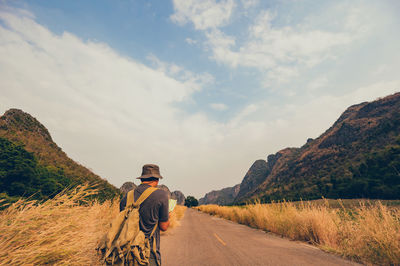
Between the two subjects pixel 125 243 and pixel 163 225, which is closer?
pixel 125 243

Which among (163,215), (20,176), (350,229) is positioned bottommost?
(350,229)

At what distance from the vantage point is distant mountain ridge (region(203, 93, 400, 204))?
39.4 m

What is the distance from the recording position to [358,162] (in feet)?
155

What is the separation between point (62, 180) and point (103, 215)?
31.9 meters

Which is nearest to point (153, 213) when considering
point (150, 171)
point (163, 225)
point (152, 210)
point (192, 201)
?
point (152, 210)

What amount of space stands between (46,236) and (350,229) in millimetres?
7903

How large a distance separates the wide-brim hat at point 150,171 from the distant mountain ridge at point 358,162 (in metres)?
32.2

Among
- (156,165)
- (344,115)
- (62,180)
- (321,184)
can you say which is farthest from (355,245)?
(344,115)

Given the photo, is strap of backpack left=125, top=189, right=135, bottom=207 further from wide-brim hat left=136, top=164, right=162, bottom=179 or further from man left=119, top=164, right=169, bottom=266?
wide-brim hat left=136, top=164, right=162, bottom=179

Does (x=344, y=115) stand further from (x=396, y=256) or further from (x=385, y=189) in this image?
(x=396, y=256)

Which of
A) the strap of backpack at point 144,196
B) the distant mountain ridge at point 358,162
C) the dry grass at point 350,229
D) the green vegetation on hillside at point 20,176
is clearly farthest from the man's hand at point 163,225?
the distant mountain ridge at point 358,162

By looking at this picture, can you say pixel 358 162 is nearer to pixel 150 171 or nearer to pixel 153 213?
pixel 150 171

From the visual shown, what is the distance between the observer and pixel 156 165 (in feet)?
10.2

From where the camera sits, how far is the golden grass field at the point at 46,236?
7.55 feet
